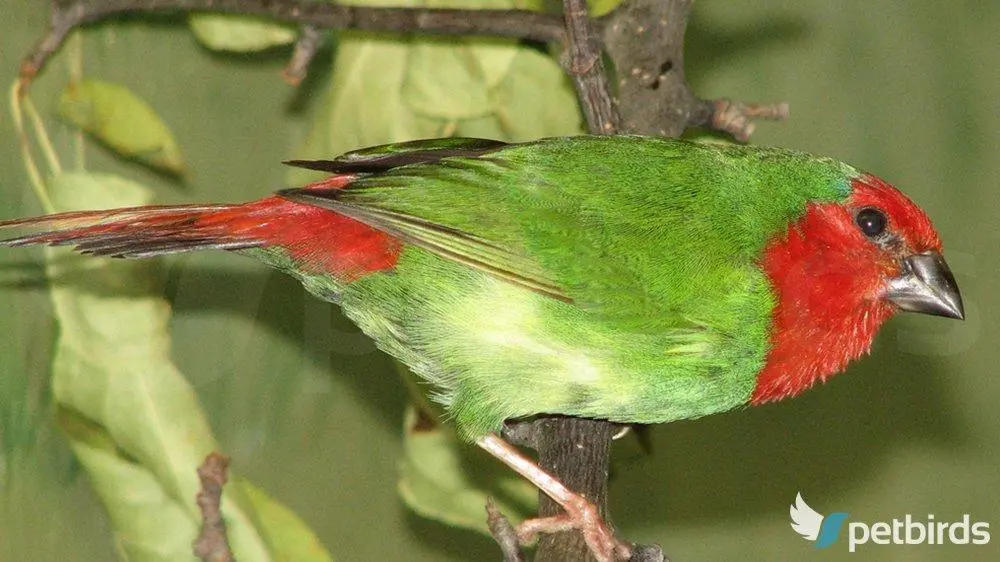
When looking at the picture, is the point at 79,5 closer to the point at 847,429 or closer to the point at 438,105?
the point at 438,105

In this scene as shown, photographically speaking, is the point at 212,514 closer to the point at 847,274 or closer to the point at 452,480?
the point at 452,480

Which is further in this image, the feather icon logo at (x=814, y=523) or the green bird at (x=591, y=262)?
the feather icon logo at (x=814, y=523)

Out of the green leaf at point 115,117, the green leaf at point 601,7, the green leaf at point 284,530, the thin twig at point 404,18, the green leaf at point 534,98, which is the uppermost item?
the green leaf at point 601,7

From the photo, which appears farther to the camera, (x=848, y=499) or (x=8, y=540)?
(x=848, y=499)

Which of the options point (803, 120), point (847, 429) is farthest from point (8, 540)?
point (803, 120)

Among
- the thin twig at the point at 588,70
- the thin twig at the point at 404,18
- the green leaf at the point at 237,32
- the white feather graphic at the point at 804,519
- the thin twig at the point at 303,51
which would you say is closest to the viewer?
the thin twig at the point at 588,70

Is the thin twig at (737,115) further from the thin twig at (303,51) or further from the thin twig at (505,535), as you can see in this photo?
the thin twig at (505,535)

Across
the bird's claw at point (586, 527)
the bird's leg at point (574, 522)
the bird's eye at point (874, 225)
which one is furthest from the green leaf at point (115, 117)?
the bird's eye at point (874, 225)

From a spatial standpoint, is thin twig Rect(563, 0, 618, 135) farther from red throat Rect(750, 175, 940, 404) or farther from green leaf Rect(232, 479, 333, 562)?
green leaf Rect(232, 479, 333, 562)
